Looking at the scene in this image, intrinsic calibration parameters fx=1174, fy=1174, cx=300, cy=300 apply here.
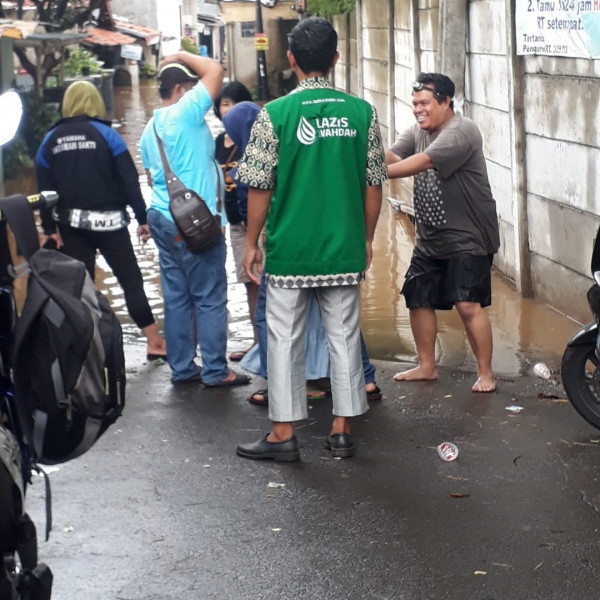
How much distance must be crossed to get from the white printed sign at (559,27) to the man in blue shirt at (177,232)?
2391mm

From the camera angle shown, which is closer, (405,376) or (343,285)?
(343,285)

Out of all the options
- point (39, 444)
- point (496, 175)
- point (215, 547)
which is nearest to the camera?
point (39, 444)

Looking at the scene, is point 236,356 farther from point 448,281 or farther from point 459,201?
point 459,201

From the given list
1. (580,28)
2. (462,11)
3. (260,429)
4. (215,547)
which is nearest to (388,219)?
(462,11)

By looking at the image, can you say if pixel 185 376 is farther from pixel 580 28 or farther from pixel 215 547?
pixel 580 28

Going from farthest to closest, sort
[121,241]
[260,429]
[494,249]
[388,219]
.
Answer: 1. [388,219]
2. [121,241]
3. [494,249]
4. [260,429]

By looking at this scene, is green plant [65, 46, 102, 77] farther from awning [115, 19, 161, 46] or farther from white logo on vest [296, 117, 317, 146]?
white logo on vest [296, 117, 317, 146]

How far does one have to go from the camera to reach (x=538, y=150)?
8602 millimetres

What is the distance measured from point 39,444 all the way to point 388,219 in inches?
389

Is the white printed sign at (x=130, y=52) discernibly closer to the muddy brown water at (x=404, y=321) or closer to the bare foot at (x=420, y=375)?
the muddy brown water at (x=404, y=321)

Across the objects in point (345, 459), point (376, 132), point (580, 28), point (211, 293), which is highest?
point (580, 28)

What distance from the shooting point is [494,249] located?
22.0 feet

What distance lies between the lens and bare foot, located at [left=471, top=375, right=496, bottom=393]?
22.0 ft

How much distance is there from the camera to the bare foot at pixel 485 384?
6691 millimetres
